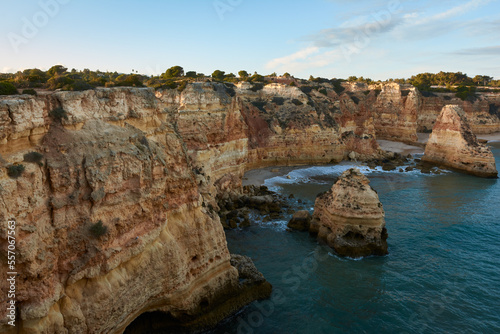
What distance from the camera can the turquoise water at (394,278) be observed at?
52.4 feet

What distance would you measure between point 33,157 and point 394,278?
63.8 feet

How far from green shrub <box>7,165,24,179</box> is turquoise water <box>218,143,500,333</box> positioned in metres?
10.7

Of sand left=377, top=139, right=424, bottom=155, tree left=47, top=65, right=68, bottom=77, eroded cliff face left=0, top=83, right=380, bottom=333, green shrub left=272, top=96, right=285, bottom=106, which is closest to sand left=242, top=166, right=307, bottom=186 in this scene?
green shrub left=272, top=96, right=285, bottom=106

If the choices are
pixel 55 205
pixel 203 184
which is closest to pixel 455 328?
pixel 203 184

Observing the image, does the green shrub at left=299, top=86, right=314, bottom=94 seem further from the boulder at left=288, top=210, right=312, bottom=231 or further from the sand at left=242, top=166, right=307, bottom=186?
the boulder at left=288, top=210, right=312, bottom=231

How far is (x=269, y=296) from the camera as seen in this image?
17656mm

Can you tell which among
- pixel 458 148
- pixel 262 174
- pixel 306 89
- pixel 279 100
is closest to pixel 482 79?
pixel 458 148

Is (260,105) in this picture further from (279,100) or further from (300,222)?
(300,222)

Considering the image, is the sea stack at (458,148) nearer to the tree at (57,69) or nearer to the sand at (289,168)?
the sand at (289,168)

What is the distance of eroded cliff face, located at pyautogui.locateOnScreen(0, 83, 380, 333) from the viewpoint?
9.36 metres

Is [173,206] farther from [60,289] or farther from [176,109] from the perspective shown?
[176,109]

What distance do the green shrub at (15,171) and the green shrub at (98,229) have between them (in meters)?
2.73

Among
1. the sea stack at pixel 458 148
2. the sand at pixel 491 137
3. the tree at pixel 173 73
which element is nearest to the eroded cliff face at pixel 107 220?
the sea stack at pixel 458 148

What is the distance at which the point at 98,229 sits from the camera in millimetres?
10883
